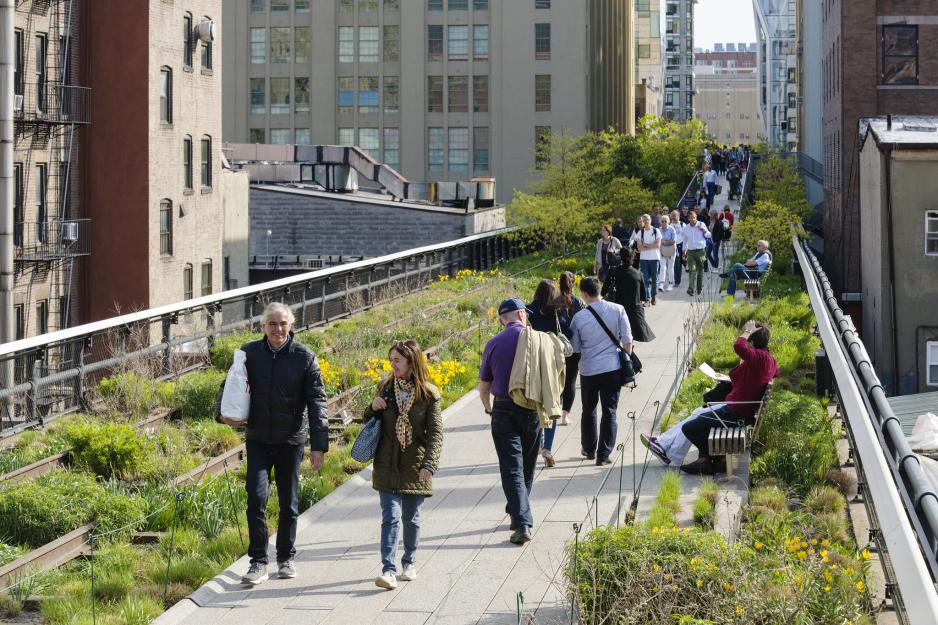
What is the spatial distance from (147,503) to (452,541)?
2.71m

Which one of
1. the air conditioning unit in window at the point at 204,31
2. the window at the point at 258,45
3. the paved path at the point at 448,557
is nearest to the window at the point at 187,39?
the air conditioning unit in window at the point at 204,31

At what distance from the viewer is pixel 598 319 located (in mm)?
13109

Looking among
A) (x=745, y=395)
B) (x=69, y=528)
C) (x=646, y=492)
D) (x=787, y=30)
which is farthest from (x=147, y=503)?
(x=787, y=30)

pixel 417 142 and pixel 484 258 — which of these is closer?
pixel 484 258

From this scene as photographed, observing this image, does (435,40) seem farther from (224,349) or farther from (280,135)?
(224,349)

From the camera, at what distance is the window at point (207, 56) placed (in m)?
52.4

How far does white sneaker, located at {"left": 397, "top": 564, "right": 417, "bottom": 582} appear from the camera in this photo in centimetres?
935

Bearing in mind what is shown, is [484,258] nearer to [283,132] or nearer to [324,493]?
[324,493]

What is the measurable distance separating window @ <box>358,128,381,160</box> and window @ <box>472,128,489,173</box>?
6664mm

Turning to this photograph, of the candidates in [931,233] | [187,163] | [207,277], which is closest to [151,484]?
[931,233]

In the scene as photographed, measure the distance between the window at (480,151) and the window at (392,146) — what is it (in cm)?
527

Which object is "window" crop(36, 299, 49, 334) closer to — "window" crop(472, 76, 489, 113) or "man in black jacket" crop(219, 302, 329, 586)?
"man in black jacket" crop(219, 302, 329, 586)

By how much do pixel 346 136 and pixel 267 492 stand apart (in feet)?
285

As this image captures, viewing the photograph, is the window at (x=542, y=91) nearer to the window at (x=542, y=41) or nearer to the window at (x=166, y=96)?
the window at (x=542, y=41)
